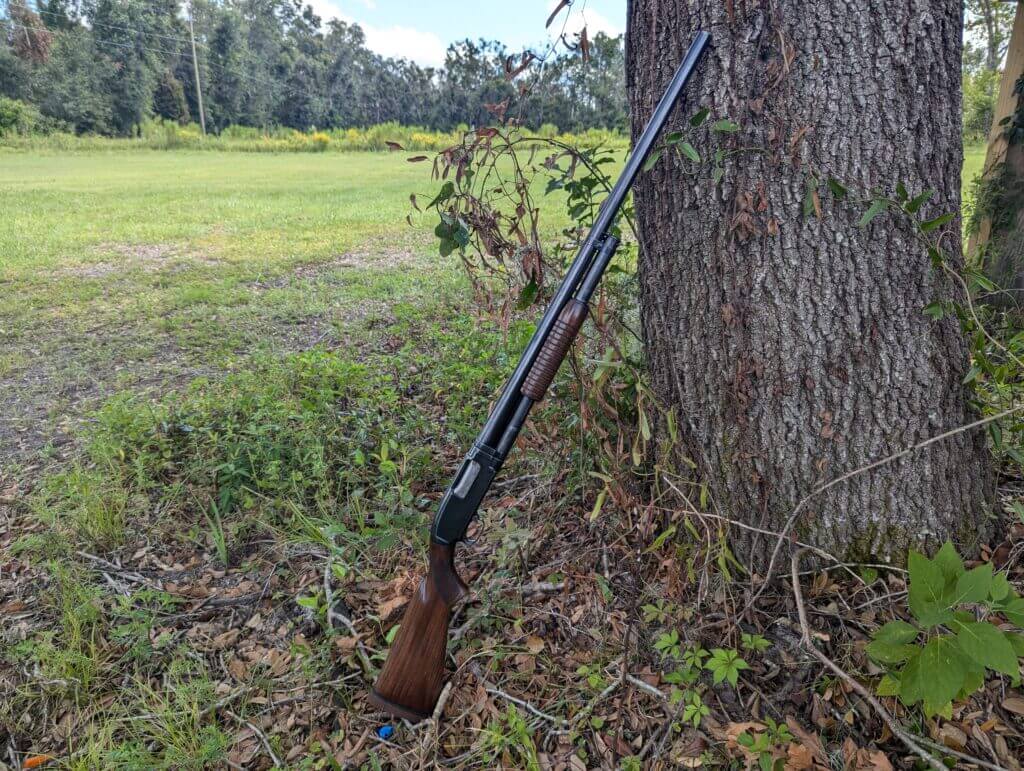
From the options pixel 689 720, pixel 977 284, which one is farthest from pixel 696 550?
pixel 977 284

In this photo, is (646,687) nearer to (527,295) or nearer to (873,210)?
(527,295)

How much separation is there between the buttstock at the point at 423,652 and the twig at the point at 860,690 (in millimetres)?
935

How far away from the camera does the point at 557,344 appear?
1791mm

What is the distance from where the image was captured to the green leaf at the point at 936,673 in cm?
126

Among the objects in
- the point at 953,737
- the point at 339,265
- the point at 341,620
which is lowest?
the point at 341,620

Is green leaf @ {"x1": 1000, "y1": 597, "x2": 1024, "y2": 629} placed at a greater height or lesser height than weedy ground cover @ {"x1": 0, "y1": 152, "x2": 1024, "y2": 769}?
greater

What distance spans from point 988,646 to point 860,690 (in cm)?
38

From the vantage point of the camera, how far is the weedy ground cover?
5.55 ft

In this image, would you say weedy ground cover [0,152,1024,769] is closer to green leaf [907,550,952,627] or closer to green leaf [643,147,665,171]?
green leaf [907,550,952,627]

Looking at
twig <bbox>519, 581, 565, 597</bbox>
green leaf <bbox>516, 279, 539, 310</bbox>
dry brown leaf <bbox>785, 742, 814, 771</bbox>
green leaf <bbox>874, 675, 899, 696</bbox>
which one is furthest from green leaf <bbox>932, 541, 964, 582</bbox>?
green leaf <bbox>516, 279, 539, 310</bbox>

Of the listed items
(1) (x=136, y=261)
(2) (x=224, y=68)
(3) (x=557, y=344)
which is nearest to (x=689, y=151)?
(3) (x=557, y=344)

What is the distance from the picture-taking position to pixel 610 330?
209 centimetres

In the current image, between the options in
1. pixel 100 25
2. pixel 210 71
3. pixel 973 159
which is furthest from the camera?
pixel 210 71

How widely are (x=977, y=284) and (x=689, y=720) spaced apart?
4.72ft
